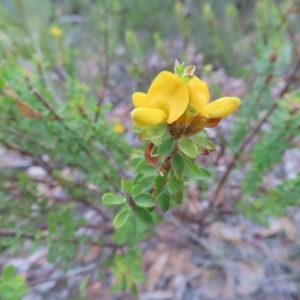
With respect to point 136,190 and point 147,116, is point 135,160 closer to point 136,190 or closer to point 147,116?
point 136,190

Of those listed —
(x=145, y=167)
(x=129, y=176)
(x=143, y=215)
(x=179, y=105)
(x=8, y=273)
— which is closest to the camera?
(x=179, y=105)

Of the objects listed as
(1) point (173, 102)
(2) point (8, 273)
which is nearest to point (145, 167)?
(1) point (173, 102)

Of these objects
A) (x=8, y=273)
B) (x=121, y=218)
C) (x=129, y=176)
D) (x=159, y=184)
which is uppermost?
(x=159, y=184)

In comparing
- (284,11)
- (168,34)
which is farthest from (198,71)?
(168,34)

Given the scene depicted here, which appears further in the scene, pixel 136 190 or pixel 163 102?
pixel 136 190

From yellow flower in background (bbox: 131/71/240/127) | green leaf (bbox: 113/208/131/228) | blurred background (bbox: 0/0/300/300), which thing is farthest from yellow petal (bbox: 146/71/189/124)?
blurred background (bbox: 0/0/300/300)

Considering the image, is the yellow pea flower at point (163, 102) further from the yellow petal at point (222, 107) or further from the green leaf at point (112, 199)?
the green leaf at point (112, 199)

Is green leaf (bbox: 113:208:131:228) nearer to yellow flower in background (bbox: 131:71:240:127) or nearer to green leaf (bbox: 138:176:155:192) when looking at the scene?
green leaf (bbox: 138:176:155:192)
